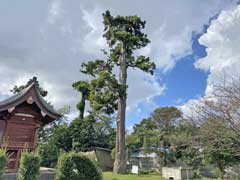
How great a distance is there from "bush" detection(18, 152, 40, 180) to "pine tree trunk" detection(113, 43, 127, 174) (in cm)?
1007

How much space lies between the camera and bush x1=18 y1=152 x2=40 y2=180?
6.24 meters

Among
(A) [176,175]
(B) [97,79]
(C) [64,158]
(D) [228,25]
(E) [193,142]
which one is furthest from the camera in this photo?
(B) [97,79]

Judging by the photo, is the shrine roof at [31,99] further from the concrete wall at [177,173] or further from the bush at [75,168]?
the concrete wall at [177,173]

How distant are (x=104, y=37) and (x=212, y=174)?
1449cm

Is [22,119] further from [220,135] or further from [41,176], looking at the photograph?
[220,135]

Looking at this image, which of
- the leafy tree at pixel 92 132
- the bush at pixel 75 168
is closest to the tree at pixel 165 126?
the leafy tree at pixel 92 132

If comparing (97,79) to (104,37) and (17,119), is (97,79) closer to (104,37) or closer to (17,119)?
(104,37)

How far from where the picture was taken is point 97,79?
16125 mm

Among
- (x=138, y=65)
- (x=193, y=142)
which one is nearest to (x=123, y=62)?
(x=138, y=65)

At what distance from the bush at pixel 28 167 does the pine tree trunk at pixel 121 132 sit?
33.0 ft

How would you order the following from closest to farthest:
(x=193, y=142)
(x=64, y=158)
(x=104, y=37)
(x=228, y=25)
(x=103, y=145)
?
(x=64, y=158)
(x=228, y=25)
(x=193, y=142)
(x=104, y=37)
(x=103, y=145)

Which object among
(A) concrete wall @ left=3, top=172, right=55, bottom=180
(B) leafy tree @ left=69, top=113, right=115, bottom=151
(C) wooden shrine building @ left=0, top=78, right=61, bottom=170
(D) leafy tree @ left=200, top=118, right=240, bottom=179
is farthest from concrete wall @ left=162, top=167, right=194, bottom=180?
(B) leafy tree @ left=69, top=113, right=115, bottom=151

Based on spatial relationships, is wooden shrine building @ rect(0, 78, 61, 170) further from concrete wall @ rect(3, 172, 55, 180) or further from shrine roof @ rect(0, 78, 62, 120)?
concrete wall @ rect(3, 172, 55, 180)

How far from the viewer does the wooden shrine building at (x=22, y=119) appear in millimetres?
8883
